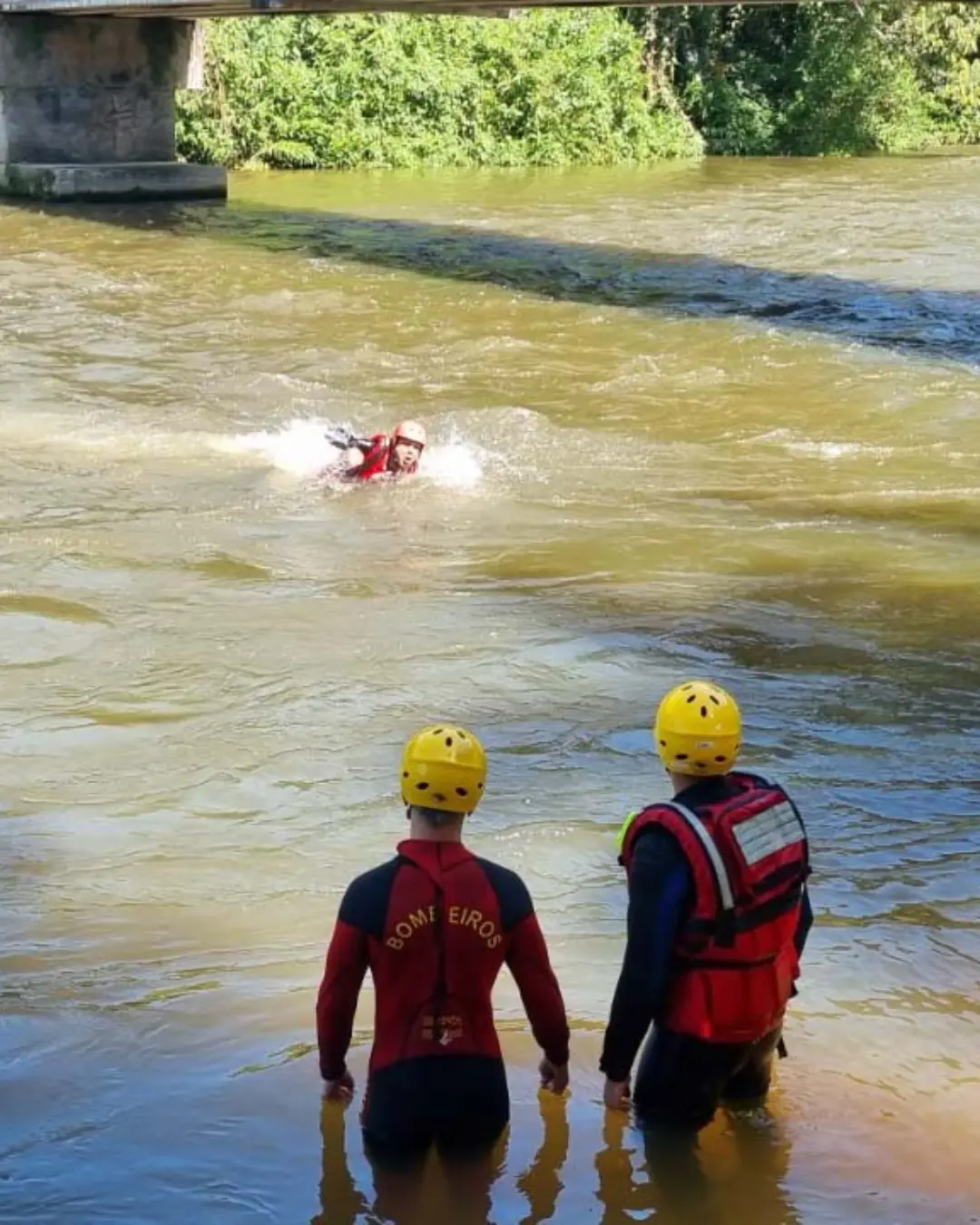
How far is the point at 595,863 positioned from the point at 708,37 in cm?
4479

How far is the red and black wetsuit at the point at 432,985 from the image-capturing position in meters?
4.38

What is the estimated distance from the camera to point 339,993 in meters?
4.48

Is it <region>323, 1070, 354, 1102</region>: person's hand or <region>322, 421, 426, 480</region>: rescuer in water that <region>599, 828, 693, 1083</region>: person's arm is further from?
<region>322, 421, 426, 480</region>: rescuer in water

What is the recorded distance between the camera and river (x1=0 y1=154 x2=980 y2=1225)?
5.14 metres

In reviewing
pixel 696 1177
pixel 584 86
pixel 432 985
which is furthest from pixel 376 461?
pixel 584 86

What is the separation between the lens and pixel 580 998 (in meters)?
6.03

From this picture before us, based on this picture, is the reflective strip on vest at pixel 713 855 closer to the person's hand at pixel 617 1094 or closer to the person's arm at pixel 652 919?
the person's arm at pixel 652 919

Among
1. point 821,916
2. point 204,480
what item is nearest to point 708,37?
point 204,480

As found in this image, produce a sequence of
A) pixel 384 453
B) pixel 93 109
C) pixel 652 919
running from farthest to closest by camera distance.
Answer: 1. pixel 93 109
2. pixel 384 453
3. pixel 652 919

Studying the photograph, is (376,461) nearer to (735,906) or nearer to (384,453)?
(384,453)

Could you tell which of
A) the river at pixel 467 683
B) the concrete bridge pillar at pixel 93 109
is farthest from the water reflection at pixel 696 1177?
the concrete bridge pillar at pixel 93 109

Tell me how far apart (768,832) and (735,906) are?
203mm

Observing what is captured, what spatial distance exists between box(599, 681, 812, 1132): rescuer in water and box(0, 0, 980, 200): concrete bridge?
28.8 m

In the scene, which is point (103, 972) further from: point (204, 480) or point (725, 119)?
point (725, 119)
